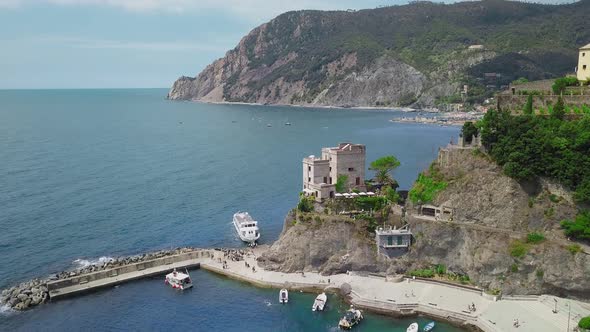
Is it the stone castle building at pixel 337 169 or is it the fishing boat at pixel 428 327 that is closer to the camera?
the fishing boat at pixel 428 327

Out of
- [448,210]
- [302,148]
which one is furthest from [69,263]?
[302,148]

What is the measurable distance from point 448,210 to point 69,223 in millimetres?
59306

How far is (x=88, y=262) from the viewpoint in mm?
70188

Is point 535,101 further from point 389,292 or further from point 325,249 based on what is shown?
point 325,249

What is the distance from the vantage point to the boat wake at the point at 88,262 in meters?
69.2

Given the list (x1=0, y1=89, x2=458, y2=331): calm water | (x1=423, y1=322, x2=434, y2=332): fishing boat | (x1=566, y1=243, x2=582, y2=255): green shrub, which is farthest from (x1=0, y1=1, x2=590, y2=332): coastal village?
(x1=0, y1=89, x2=458, y2=331): calm water

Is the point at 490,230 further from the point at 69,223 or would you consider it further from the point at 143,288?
the point at 69,223

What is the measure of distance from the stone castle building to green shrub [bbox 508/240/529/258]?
72.0 feet

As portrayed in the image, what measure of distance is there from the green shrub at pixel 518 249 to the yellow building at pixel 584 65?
92.8 feet

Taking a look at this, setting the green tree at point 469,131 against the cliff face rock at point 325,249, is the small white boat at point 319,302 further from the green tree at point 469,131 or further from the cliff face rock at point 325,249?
the green tree at point 469,131

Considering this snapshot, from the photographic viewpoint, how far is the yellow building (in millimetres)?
70438

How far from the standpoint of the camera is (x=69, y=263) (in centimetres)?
7012

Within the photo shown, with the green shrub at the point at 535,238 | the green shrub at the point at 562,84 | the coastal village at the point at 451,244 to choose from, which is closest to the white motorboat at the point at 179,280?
the coastal village at the point at 451,244

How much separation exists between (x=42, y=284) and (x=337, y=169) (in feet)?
126
